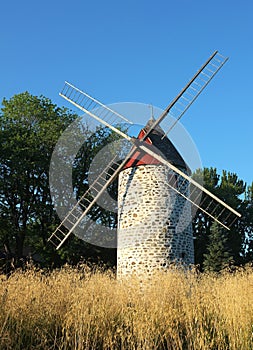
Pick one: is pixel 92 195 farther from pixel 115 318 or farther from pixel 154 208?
pixel 115 318

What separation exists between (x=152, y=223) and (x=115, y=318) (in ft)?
24.9

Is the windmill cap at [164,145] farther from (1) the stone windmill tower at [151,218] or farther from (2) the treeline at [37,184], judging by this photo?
(2) the treeline at [37,184]

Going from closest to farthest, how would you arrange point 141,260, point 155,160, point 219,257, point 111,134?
point 141,260 → point 155,160 → point 219,257 → point 111,134

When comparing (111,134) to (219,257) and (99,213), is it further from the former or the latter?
(219,257)

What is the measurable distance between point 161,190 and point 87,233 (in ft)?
27.0

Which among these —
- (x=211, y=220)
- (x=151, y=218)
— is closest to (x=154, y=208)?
(x=151, y=218)

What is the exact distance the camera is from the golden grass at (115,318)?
4207 millimetres

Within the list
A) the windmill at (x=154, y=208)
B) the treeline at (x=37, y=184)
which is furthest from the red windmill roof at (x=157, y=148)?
the treeline at (x=37, y=184)

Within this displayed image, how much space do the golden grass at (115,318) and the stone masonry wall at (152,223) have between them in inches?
256

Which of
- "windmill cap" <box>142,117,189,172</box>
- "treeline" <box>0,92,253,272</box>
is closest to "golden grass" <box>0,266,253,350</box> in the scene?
"windmill cap" <box>142,117,189,172</box>

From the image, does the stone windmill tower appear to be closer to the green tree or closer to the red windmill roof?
the red windmill roof

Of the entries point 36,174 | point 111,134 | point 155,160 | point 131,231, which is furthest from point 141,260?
point 111,134

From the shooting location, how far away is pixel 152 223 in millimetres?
12445

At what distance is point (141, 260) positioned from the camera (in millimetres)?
12312
